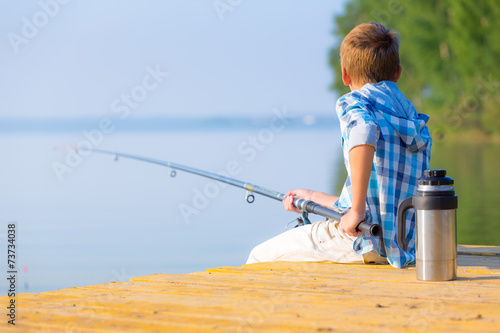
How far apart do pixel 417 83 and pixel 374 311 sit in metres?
45.2

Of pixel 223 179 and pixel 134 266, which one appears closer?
pixel 223 179

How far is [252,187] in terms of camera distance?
471 centimetres

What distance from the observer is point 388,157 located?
3.72m

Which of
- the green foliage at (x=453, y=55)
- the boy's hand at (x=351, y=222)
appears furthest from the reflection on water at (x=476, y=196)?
the green foliage at (x=453, y=55)

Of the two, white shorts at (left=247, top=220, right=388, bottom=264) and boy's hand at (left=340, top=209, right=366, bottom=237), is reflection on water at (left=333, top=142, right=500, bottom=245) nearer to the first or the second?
white shorts at (left=247, top=220, right=388, bottom=264)

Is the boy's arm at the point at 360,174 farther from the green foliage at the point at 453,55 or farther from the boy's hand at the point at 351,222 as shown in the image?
the green foliage at the point at 453,55

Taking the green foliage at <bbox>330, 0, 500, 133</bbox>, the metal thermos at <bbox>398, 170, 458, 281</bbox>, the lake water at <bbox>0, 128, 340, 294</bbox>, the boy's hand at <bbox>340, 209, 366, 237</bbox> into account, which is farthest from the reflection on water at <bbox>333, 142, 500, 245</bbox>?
the green foliage at <bbox>330, 0, 500, 133</bbox>

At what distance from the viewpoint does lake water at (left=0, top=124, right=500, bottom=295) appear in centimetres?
840

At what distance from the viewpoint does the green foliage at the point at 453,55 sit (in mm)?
31234

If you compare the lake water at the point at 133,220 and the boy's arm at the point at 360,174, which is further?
the lake water at the point at 133,220

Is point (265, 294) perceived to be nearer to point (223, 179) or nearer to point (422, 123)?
point (422, 123)

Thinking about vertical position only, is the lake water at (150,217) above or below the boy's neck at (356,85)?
below

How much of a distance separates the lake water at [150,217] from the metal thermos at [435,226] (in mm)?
4287

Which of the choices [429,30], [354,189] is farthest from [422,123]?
[429,30]
